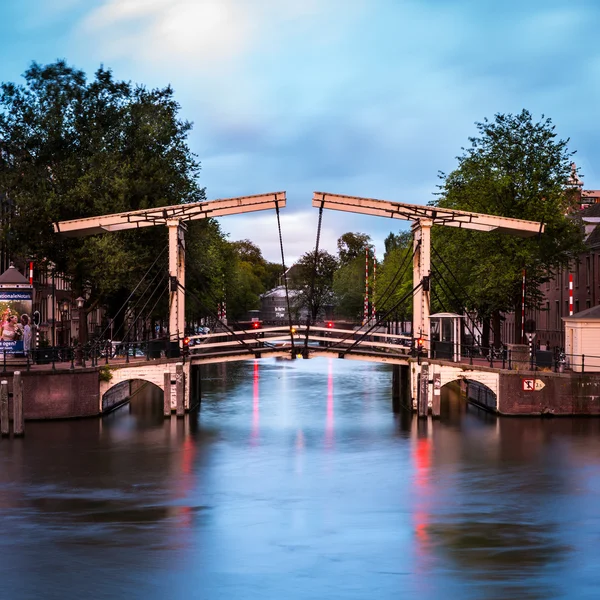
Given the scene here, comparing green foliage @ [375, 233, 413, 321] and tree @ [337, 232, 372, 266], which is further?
tree @ [337, 232, 372, 266]

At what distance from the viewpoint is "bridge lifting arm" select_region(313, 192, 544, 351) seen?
4162 centimetres

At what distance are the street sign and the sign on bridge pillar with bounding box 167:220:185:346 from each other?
1221cm

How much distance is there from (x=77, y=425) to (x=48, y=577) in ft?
63.3

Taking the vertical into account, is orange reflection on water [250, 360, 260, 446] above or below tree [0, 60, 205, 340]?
below

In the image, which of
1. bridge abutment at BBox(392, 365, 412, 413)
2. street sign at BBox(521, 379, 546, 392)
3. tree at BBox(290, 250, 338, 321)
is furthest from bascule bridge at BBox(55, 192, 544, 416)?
tree at BBox(290, 250, 338, 321)

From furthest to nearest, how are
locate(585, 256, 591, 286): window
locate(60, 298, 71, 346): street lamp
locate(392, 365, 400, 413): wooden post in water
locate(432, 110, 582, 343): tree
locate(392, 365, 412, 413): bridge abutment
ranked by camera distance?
locate(60, 298, 71, 346): street lamp → locate(585, 256, 591, 286): window → locate(432, 110, 582, 343): tree → locate(392, 365, 400, 413): wooden post in water → locate(392, 365, 412, 413): bridge abutment

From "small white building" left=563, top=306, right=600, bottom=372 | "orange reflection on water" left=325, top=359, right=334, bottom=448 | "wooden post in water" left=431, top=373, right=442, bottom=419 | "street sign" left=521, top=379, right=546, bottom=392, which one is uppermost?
"small white building" left=563, top=306, right=600, bottom=372

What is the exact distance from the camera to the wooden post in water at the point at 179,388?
4099 centimetres

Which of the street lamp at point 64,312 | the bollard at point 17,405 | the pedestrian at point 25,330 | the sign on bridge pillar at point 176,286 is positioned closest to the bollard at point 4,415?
the bollard at point 17,405

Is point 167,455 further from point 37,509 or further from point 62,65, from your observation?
point 62,65

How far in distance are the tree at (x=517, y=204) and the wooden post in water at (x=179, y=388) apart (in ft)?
62.6

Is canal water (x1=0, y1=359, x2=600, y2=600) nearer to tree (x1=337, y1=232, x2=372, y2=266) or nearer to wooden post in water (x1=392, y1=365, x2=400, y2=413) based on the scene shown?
wooden post in water (x1=392, y1=365, x2=400, y2=413)

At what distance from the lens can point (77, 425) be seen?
1528 inches

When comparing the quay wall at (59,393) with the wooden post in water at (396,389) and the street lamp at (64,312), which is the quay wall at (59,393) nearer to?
the wooden post in water at (396,389)
